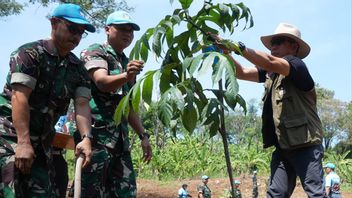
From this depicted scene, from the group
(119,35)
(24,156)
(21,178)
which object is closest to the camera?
(24,156)

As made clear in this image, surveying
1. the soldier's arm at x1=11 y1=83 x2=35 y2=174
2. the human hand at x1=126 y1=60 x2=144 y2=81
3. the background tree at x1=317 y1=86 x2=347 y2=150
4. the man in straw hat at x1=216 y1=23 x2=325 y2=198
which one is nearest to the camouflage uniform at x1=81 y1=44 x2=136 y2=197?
the human hand at x1=126 y1=60 x2=144 y2=81

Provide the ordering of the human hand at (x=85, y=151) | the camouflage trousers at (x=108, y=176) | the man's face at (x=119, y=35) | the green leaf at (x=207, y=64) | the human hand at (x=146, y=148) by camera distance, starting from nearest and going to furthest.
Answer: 1. the green leaf at (x=207, y=64)
2. the human hand at (x=85, y=151)
3. the camouflage trousers at (x=108, y=176)
4. the man's face at (x=119, y=35)
5. the human hand at (x=146, y=148)

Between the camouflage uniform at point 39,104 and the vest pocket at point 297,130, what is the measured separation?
1.36 m

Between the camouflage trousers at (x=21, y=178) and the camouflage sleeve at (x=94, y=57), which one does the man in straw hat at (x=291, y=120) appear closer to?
the camouflage sleeve at (x=94, y=57)

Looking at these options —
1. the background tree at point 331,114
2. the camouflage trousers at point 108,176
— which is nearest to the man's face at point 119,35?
the camouflage trousers at point 108,176

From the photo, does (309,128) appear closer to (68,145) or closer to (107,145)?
(107,145)

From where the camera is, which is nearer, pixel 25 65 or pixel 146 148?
pixel 25 65

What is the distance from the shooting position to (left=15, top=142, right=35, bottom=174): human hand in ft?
8.86

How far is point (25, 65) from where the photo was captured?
279 cm

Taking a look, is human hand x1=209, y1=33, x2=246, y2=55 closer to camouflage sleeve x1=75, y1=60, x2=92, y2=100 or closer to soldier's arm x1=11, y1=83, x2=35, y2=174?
camouflage sleeve x1=75, y1=60, x2=92, y2=100

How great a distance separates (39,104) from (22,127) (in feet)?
0.78

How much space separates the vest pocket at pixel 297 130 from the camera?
3410 millimetres

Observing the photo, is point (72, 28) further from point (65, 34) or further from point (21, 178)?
point (21, 178)

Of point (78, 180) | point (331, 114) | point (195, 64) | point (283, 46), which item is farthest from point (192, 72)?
point (331, 114)
